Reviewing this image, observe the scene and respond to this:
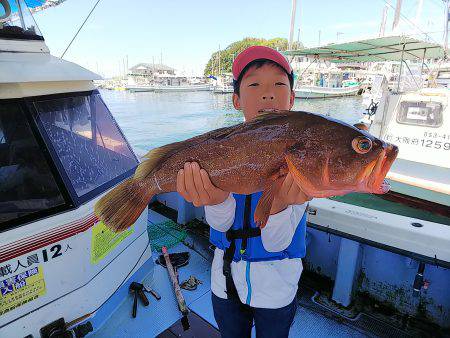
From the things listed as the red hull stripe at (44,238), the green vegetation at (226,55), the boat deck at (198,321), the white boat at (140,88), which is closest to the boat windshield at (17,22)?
the red hull stripe at (44,238)

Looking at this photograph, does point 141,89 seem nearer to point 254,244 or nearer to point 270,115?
point 254,244

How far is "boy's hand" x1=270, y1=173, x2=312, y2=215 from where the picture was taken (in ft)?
5.17

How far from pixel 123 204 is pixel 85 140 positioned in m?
1.46

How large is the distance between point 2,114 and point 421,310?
4242 millimetres

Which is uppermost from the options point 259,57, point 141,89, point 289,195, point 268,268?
point 259,57

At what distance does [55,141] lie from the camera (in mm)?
2449

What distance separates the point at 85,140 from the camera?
2.84m

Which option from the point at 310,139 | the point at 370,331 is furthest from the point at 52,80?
the point at 370,331

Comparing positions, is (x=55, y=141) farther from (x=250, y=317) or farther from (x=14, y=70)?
(x=250, y=317)

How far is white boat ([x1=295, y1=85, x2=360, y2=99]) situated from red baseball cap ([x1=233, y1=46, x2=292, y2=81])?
46.5m

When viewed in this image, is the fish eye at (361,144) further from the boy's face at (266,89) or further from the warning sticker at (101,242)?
the warning sticker at (101,242)

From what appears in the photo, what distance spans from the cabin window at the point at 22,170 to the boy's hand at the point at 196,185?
4.16 feet

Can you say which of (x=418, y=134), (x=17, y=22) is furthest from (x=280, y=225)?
(x=418, y=134)

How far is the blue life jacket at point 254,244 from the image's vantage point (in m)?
1.85
